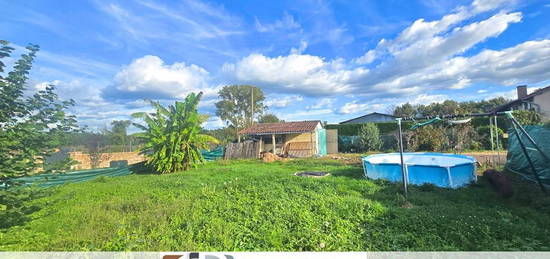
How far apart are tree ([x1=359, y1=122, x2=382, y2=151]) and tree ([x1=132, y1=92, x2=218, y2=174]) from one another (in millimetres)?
12811

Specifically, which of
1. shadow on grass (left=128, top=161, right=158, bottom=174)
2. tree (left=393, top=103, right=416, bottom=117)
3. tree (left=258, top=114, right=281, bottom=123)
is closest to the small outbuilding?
shadow on grass (left=128, top=161, right=158, bottom=174)

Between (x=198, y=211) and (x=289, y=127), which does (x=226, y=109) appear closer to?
(x=289, y=127)

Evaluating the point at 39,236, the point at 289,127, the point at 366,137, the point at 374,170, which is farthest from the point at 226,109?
the point at 39,236

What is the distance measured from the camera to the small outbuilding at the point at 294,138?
19.4 m

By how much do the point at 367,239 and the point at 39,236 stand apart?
5.16 metres

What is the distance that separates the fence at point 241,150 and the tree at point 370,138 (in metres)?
8.66

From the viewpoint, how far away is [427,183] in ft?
24.1

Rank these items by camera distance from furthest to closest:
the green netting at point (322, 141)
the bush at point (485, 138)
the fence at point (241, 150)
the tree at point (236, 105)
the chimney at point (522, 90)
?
the tree at point (236, 105) < the chimney at point (522, 90) < the green netting at point (322, 141) < the fence at point (241, 150) < the bush at point (485, 138)

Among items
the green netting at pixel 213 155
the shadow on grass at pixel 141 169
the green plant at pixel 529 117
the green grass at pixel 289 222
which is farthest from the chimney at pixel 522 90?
the shadow on grass at pixel 141 169

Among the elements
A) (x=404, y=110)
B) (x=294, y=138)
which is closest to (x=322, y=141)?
(x=294, y=138)

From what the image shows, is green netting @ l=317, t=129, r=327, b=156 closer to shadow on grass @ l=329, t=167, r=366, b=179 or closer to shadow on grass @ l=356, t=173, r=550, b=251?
shadow on grass @ l=329, t=167, r=366, b=179

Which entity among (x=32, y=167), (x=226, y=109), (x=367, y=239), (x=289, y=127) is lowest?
(x=367, y=239)

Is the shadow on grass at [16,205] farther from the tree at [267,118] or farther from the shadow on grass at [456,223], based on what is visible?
the tree at [267,118]

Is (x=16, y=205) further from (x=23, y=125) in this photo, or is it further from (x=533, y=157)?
(x=533, y=157)
